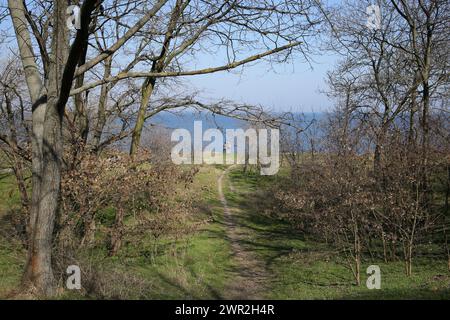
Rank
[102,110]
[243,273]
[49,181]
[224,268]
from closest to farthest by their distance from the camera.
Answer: [49,181] < [243,273] < [224,268] < [102,110]

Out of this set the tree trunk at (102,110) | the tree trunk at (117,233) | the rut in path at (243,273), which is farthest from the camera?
the tree trunk at (102,110)

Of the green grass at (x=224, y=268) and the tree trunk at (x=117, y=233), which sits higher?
the tree trunk at (x=117, y=233)

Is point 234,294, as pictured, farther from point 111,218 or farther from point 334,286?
point 111,218

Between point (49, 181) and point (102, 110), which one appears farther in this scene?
point (102, 110)

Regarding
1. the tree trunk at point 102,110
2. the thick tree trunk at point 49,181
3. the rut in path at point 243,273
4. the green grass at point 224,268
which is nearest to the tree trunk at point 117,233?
the green grass at point 224,268

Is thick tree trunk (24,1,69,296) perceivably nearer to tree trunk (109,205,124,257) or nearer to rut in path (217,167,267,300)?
rut in path (217,167,267,300)

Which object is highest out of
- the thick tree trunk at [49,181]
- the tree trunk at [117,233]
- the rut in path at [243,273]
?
the thick tree trunk at [49,181]

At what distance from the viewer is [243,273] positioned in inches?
541

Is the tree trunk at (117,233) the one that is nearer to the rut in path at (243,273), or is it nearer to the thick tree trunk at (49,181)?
the rut in path at (243,273)

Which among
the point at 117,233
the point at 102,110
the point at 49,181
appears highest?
the point at 102,110

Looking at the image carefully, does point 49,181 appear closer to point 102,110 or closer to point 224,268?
point 224,268

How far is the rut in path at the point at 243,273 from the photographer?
11.5 meters

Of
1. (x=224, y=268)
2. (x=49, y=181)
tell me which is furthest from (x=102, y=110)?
(x=49, y=181)
